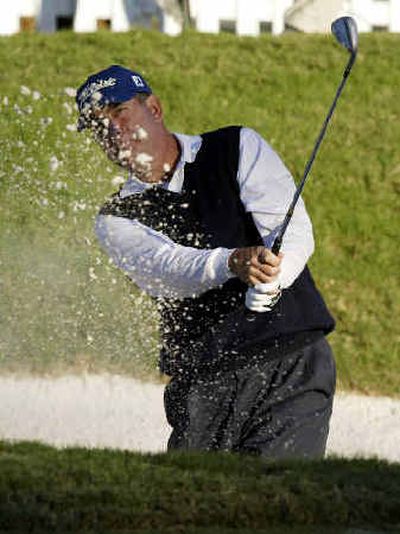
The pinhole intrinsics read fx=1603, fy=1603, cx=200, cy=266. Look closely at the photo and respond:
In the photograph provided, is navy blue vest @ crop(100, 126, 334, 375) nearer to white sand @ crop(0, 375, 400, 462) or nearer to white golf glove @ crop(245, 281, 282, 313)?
white golf glove @ crop(245, 281, 282, 313)

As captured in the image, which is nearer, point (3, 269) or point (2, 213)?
point (3, 269)

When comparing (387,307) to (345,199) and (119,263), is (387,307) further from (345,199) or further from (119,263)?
Result: (119,263)

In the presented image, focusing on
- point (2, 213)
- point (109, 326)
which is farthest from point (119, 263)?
point (2, 213)

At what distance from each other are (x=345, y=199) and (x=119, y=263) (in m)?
5.57

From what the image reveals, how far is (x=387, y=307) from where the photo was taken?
32.8ft

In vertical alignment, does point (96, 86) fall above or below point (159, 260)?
above

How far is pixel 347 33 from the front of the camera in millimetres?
4938

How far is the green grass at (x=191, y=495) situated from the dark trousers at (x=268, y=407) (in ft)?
1.39

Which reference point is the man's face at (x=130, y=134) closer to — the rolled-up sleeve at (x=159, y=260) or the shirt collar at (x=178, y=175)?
the shirt collar at (x=178, y=175)

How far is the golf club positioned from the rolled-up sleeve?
182 millimetres

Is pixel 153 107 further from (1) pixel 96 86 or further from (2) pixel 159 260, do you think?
(2) pixel 159 260

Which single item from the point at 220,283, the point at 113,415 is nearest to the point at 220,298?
the point at 220,283

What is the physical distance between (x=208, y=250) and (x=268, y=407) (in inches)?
20.1

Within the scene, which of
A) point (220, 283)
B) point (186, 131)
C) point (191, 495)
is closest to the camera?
point (191, 495)
